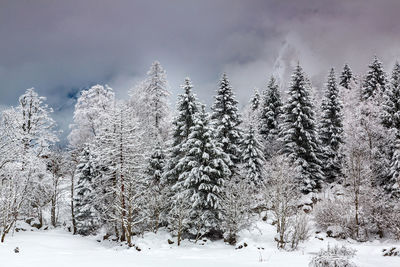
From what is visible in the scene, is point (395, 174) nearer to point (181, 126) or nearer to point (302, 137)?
point (302, 137)

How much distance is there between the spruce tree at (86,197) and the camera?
25.5 m

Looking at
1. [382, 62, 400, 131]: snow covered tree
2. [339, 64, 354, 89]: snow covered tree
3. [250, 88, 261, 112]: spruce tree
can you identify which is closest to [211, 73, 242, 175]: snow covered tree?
[382, 62, 400, 131]: snow covered tree

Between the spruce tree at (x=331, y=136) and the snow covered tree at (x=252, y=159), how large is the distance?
8104 mm

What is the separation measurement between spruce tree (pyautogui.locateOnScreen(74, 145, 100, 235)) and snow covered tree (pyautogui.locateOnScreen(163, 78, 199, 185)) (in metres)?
7.83

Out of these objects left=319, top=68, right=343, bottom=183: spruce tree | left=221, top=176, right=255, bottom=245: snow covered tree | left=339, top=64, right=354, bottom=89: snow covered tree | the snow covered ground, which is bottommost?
the snow covered ground

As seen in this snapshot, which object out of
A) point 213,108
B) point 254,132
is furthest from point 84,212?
point 254,132

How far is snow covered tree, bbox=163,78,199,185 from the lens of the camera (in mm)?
25578

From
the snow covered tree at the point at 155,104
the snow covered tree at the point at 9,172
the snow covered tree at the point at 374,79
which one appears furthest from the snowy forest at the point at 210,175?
the snow covered tree at the point at 374,79

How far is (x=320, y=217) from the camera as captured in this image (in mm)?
25109

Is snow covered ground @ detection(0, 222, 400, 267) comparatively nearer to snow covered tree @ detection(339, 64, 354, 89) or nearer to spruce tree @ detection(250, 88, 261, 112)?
spruce tree @ detection(250, 88, 261, 112)

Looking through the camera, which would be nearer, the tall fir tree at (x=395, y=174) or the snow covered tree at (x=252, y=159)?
the tall fir tree at (x=395, y=174)

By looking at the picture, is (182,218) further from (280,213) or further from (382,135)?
(382,135)

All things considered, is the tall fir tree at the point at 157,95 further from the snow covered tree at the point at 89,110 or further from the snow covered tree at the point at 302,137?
the snow covered tree at the point at 302,137

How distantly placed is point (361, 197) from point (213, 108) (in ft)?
58.8
